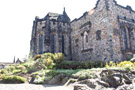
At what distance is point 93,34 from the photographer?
18484mm

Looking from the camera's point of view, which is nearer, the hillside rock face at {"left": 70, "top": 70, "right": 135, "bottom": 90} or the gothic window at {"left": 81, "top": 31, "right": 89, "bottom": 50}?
the hillside rock face at {"left": 70, "top": 70, "right": 135, "bottom": 90}

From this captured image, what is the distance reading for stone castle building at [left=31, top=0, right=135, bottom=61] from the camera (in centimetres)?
1608

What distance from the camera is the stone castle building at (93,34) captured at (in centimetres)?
1608

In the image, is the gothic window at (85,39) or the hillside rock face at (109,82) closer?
the hillside rock face at (109,82)

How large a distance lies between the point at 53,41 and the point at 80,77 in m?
15.8

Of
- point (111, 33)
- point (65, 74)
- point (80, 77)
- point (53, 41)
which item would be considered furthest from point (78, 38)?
point (80, 77)

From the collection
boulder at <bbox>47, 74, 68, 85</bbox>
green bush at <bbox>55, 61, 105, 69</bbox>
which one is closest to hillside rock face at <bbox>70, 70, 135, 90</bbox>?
boulder at <bbox>47, 74, 68, 85</bbox>

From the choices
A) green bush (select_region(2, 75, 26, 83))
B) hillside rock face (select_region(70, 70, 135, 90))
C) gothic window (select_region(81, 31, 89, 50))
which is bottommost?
green bush (select_region(2, 75, 26, 83))

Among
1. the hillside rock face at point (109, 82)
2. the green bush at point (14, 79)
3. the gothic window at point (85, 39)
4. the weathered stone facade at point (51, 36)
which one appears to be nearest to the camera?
the hillside rock face at point (109, 82)

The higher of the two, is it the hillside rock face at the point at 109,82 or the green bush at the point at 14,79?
the hillside rock face at the point at 109,82

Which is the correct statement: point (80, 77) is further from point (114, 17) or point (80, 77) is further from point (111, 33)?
point (114, 17)

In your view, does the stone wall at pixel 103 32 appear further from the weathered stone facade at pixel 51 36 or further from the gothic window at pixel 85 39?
the weathered stone facade at pixel 51 36

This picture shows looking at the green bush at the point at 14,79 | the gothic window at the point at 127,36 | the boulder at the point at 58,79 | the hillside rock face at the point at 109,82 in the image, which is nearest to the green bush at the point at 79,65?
the boulder at the point at 58,79

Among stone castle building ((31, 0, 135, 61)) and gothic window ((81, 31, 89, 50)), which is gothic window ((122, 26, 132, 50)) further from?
gothic window ((81, 31, 89, 50))
